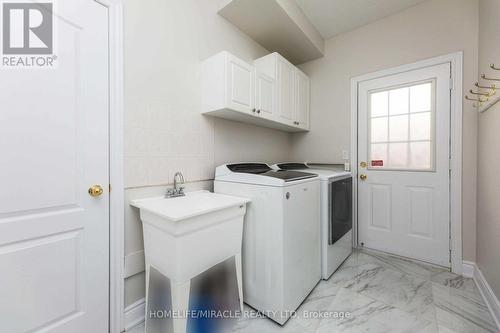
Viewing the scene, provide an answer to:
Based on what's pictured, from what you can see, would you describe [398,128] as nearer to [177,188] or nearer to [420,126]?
[420,126]

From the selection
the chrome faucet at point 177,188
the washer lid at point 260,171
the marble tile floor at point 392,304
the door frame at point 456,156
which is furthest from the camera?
the door frame at point 456,156

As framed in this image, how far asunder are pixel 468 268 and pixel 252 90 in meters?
2.63

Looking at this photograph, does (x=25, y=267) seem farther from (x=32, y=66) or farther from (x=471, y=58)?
(x=471, y=58)

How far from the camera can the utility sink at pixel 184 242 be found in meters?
1.11

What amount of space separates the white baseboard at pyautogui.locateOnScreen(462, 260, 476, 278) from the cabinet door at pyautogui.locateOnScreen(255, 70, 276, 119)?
233 centimetres

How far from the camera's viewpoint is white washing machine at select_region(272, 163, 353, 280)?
190 cm

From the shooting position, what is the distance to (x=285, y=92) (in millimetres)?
2432

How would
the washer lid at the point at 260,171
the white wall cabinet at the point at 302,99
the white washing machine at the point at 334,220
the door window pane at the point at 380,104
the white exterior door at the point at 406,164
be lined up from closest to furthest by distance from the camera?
the washer lid at the point at 260,171 → the white washing machine at the point at 334,220 → the white exterior door at the point at 406,164 → the door window pane at the point at 380,104 → the white wall cabinet at the point at 302,99

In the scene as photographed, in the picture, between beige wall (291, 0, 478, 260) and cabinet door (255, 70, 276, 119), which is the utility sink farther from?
beige wall (291, 0, 478, 260)

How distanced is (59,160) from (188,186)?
2.77 feet

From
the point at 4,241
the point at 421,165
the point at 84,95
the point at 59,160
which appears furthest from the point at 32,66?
the point at 421,165

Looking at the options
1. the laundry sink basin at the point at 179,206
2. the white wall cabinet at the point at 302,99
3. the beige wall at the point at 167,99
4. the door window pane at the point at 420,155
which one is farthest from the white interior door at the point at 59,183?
the door window pane at the point at 420,155

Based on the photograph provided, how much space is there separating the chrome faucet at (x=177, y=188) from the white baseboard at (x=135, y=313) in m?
0.75

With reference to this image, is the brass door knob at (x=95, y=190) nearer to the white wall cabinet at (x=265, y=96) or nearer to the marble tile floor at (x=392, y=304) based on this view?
the marble tile floor at (x=392, y=304)
